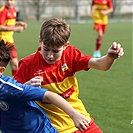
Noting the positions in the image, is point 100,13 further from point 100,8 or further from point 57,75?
point 57,75

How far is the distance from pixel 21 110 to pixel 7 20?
593 centimetres

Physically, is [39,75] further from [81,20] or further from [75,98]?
[81,20]

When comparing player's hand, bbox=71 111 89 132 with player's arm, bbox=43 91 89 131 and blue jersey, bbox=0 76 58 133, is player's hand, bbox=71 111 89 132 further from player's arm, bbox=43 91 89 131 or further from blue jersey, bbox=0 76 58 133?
blue jersey, bbox=0 76 58 133

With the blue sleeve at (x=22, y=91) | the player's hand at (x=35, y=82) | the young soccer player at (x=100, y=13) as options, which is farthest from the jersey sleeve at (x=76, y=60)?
the young soccer player at (x=100, y=13)

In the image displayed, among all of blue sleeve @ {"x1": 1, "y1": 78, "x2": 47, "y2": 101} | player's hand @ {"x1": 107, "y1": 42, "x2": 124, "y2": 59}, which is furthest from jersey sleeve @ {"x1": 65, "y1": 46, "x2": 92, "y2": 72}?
blue sleeve @ {"x1": 1, "y1": 78, "x2": 47, "y2": 101}

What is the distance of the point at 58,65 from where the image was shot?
11.9ft

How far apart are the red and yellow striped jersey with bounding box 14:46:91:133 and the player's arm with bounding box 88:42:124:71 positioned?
66mm

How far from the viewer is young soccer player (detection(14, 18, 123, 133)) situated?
3.47 metres

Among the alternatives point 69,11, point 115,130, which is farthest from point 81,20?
point 115,130

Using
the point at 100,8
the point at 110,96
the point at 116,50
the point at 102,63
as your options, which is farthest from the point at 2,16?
the point at 116,50

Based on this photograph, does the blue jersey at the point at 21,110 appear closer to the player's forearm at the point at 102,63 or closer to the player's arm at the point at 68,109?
the player's arm at the point at 68,109

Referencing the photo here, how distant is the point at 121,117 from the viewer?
5.87 meters

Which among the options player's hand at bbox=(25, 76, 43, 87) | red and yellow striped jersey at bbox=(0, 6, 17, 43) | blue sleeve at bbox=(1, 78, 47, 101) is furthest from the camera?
red and yellow striped jersey at bbox=(0, 6, 17, 43)

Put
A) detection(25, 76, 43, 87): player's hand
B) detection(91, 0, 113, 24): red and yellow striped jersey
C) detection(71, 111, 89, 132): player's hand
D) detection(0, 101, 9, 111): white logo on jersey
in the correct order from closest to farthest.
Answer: detection(71, 111, 89, 132): player's hand, detection(0, 101, 9, 111): white logo on jersey, detection(25, 76, 43, 87): player's hand, detection(91, 0, 113, 24): red and yellow striped jersey
